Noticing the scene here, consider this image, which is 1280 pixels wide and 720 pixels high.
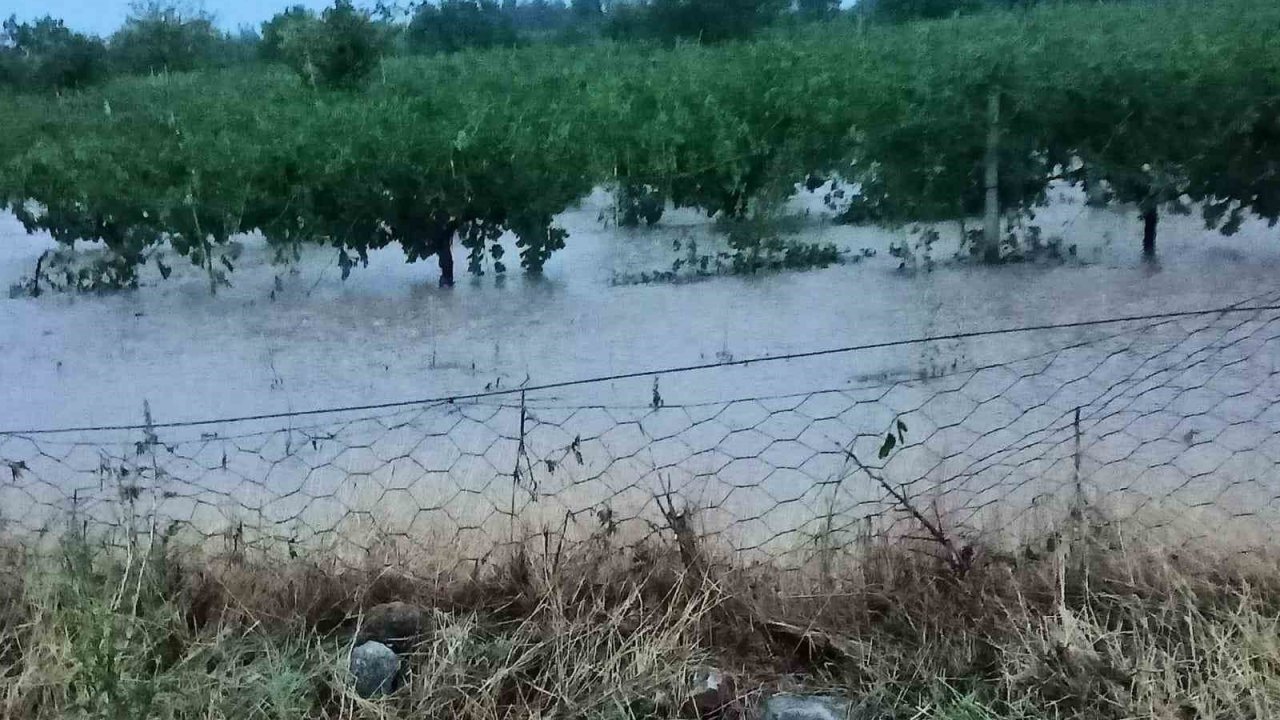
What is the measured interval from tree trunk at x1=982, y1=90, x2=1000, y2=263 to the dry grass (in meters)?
0.83

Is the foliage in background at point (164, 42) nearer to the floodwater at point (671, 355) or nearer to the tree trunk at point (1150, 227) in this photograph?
the floodwater at point (671, 355)

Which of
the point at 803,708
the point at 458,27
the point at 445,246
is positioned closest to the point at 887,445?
the point at 803,708

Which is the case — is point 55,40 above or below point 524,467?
above

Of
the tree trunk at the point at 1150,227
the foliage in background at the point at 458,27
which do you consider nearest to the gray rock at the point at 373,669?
the foliage in background at the point at 458,27

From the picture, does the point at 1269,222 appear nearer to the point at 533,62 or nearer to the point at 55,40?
the point at 533,62

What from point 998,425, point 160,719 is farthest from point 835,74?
point 160,719

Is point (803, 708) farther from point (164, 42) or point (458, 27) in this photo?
point (164, 42)

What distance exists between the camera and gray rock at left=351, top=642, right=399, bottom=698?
2568mm

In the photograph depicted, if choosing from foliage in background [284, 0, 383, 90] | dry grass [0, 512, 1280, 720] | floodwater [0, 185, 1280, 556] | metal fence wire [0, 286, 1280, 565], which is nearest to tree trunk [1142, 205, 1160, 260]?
floodwater [0, 185, 1280, 556]

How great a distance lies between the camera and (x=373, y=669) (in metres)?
2.58

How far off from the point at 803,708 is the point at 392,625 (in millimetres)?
1028

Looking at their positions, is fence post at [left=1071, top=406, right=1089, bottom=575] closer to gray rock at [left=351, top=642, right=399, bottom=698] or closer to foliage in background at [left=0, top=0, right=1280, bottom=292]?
foliage in background at [left=0, top=0, right=1280, bottom=292]

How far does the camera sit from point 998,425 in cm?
299

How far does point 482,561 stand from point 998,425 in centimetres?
145
